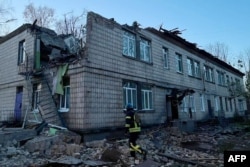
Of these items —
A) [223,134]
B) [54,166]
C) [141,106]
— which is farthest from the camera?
[223,134]

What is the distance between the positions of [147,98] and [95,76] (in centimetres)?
459

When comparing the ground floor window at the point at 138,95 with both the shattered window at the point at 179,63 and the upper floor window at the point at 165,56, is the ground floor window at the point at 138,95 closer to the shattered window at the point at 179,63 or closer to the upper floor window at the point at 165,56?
the upper floor window at the point at 165,56

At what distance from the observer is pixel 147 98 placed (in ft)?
48.1

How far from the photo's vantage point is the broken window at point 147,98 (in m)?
14.3

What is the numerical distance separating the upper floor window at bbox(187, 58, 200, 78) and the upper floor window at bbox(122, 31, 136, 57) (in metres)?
8.03

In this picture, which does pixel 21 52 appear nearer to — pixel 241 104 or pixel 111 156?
pixel 111 156

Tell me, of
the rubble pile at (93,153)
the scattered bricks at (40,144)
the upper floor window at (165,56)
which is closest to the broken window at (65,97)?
the rubble pile at (93,153)

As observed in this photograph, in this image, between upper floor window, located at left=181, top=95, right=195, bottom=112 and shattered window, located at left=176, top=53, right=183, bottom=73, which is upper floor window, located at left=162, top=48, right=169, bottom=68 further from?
upper floor window, located at left=181, top=95, right=195, bottom=112

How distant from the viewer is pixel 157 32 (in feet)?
54.7

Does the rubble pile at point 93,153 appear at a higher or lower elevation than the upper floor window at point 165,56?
lower

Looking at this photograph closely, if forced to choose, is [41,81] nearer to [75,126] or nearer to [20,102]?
[20,102]

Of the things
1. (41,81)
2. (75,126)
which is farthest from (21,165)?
(41,81)

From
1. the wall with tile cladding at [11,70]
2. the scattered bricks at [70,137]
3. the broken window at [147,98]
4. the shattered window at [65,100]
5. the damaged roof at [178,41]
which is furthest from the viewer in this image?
the damaged roof at [178,41]

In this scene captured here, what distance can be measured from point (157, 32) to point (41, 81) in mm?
8445
